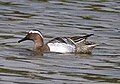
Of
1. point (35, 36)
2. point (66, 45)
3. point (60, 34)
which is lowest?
point (60, 34)

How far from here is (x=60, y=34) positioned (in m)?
20.5

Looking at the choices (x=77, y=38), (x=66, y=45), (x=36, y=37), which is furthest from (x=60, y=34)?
(x=77, y=38)

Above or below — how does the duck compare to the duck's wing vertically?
below

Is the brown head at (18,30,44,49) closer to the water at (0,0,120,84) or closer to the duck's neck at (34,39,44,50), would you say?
the duck's neck at (34,39,44,50)

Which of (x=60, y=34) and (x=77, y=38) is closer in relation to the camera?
(x=77, y=38)

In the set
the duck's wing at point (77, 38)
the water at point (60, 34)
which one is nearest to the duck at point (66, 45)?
the duck's wing at point (77, 38)

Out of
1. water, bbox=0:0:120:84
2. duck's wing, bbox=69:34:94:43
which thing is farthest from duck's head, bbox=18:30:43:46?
duck's wing, bbox=69:34:94:43

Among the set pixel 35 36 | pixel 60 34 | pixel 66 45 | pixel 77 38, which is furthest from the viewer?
pixel 60 34

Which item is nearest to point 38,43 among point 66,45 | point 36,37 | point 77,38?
point 36,37

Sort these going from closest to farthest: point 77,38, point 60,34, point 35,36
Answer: point 77,38
point 35,36
point 60,34

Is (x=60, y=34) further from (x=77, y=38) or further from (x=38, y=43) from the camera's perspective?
(x=77, y=38)

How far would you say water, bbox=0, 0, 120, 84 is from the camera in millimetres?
15008

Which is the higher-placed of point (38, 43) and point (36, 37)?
point (36, 37)

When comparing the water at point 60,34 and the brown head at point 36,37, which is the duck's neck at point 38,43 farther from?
the water at point 60,34
